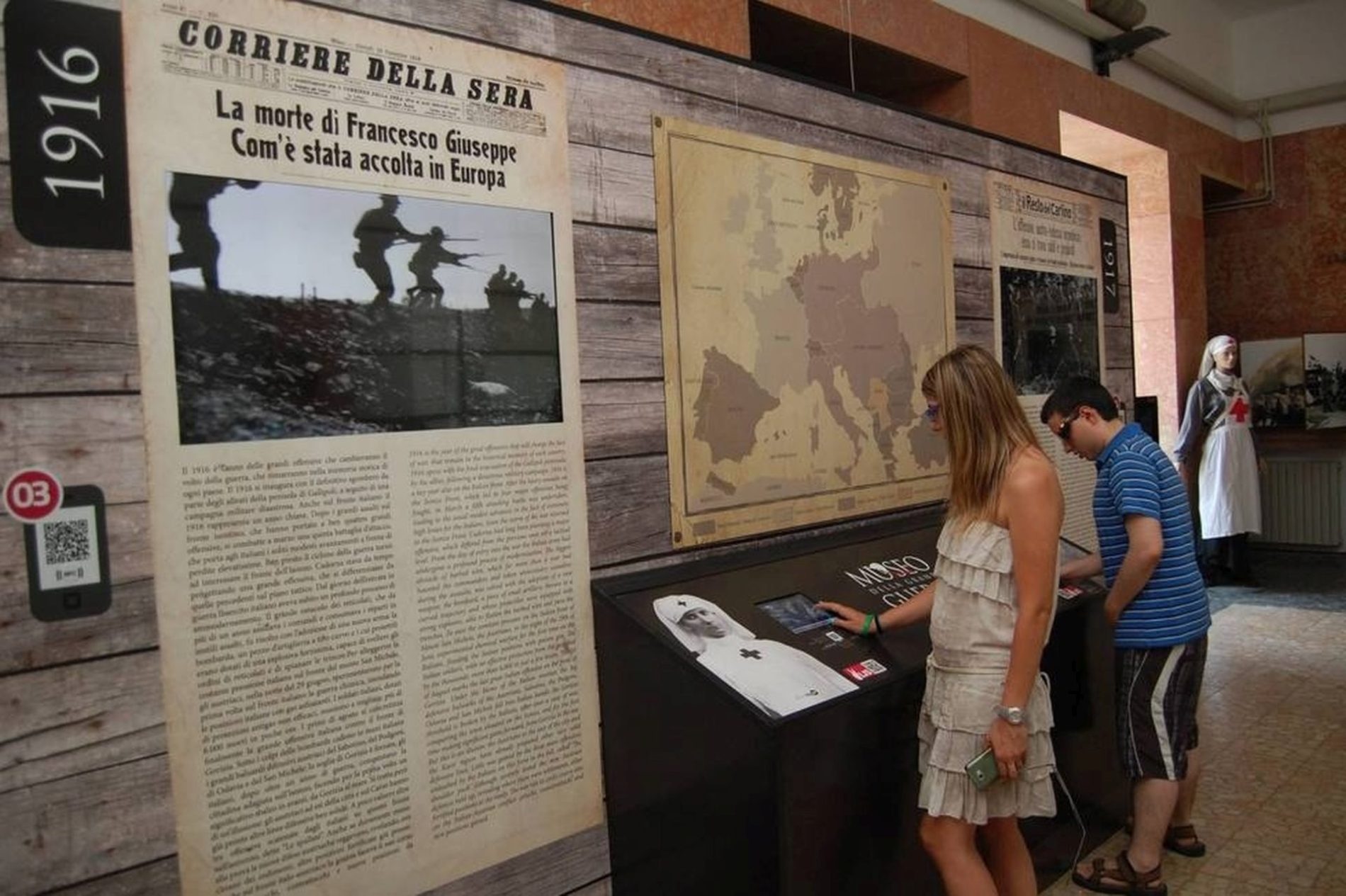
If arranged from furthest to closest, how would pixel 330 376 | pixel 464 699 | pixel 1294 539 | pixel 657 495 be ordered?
pixel 1294 539 < pixel 657 495 < pixel 464 699 < pixel 330 376

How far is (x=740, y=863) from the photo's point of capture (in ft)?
6.31

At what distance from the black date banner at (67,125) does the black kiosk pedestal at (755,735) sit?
1.28 meters

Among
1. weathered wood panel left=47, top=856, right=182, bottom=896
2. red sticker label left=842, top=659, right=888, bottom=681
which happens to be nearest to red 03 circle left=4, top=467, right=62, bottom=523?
weathered wood panel left=47, top=856, right=182, bottom=896

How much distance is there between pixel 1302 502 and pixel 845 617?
742cm

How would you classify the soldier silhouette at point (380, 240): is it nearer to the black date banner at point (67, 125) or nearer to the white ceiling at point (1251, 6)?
the black date banner at point (67, 125)

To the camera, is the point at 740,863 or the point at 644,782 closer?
the point at 740,863

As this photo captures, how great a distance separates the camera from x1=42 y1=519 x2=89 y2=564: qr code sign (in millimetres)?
1521

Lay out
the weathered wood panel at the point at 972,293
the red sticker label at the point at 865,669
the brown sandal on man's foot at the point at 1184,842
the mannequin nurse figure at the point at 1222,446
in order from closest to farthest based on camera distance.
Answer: the red sticker label at the point at 865,669 → the brown sandal on man's foot at the point at 1184,842 → the weathered wood panel at the point at 972,293 → the mannequin nurse figure at the point at 1222,446

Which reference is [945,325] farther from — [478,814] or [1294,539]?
[1294,539]

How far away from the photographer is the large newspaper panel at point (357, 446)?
1.65m

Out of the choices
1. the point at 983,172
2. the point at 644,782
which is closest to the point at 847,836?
the point at 644,782

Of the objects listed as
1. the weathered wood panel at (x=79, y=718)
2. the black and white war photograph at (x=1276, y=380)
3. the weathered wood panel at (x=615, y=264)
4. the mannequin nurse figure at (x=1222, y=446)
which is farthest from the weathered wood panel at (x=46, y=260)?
the black and white war photograph at (x=1276, y=380)

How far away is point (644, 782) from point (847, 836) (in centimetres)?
47

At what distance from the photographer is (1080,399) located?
2793 millimetres
